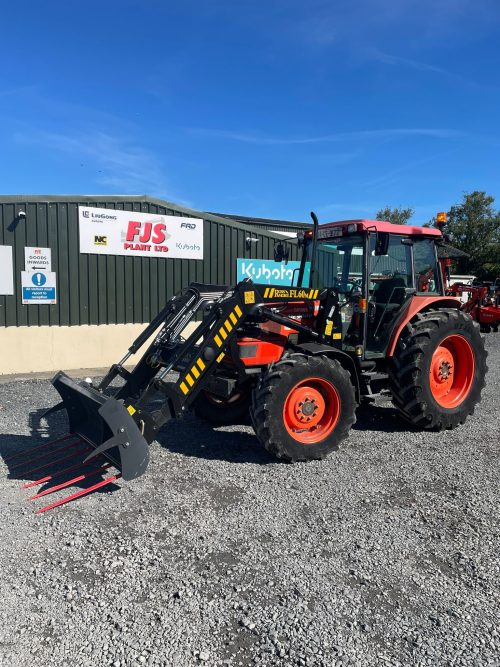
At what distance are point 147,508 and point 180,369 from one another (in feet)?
4.52

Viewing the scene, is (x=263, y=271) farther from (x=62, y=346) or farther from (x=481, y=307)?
(x=481, y=307)

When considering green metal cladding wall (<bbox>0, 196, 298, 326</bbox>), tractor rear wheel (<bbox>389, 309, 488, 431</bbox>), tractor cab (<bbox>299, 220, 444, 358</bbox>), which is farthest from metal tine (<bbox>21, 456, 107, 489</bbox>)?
green metal cladding wall (<bbox>0, 196, 298, 326</bbox>)

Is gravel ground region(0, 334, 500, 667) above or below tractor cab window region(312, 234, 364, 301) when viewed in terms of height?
below

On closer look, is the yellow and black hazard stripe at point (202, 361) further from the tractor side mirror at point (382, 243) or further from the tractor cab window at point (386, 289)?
the tractor cab window at point (386, 289)

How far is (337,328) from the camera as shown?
6074 mm

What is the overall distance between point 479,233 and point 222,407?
1309 inches

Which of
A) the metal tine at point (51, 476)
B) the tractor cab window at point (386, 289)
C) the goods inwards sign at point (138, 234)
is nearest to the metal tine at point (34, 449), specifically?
the metal tine at point (51, 476)

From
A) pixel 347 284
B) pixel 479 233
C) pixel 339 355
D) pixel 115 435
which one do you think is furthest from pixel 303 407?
pixel 479 233

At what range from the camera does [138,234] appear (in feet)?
37.8

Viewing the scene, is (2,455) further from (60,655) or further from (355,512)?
(355,512)

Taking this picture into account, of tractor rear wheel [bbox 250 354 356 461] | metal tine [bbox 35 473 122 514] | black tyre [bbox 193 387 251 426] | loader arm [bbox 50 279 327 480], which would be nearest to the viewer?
metal tine [bbox 35 473 122 514]

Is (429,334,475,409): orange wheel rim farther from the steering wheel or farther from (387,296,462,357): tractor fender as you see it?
the steering wheel

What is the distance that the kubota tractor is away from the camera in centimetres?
490

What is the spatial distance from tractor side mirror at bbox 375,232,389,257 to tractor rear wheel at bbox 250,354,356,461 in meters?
1.32
